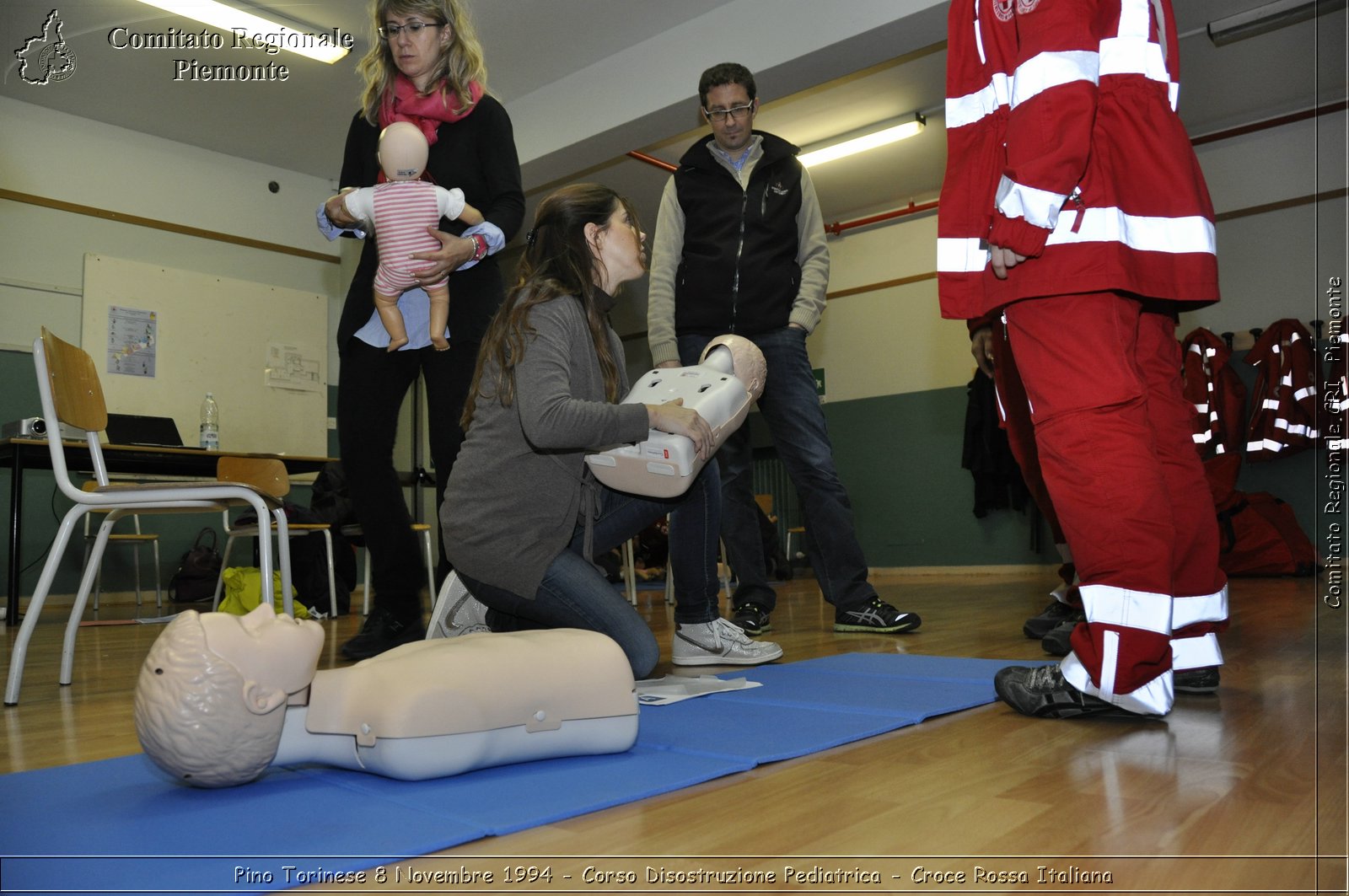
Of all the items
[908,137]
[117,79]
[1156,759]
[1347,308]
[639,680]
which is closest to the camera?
[1156,759]

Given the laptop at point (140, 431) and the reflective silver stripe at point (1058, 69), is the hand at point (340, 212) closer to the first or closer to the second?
the reflective silver stripe at point (1058, 69)

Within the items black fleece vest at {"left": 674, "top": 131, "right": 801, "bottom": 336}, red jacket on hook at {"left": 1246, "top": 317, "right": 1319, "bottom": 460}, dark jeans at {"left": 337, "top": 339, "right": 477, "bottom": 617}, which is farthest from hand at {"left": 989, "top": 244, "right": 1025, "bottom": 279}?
red jacket on hook at {"left": 1246, "top": 317, "right": 1319, "bottom": 460}

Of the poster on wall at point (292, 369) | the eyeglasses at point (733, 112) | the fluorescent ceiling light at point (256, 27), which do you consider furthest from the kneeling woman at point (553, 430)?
the poster on wall at point (292, 369)

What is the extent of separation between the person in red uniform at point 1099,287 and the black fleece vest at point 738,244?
1.32 m

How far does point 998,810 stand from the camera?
3.33 ft

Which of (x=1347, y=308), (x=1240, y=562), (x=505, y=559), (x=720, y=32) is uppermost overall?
(x=720, y=32)

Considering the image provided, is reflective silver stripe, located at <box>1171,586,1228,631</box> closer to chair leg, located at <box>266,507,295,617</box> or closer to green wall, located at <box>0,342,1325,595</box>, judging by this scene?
chair leg, located at <box>266,507,295,617</box>

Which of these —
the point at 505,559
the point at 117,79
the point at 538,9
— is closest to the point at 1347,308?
the point at 538,9

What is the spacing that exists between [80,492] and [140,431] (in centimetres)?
405

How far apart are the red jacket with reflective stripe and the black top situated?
1184mm

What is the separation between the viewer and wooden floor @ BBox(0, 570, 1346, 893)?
83 centimetres

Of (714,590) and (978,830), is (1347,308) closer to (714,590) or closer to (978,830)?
(714,590)

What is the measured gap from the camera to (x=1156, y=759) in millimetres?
1218

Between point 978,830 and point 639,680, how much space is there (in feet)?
3.45
